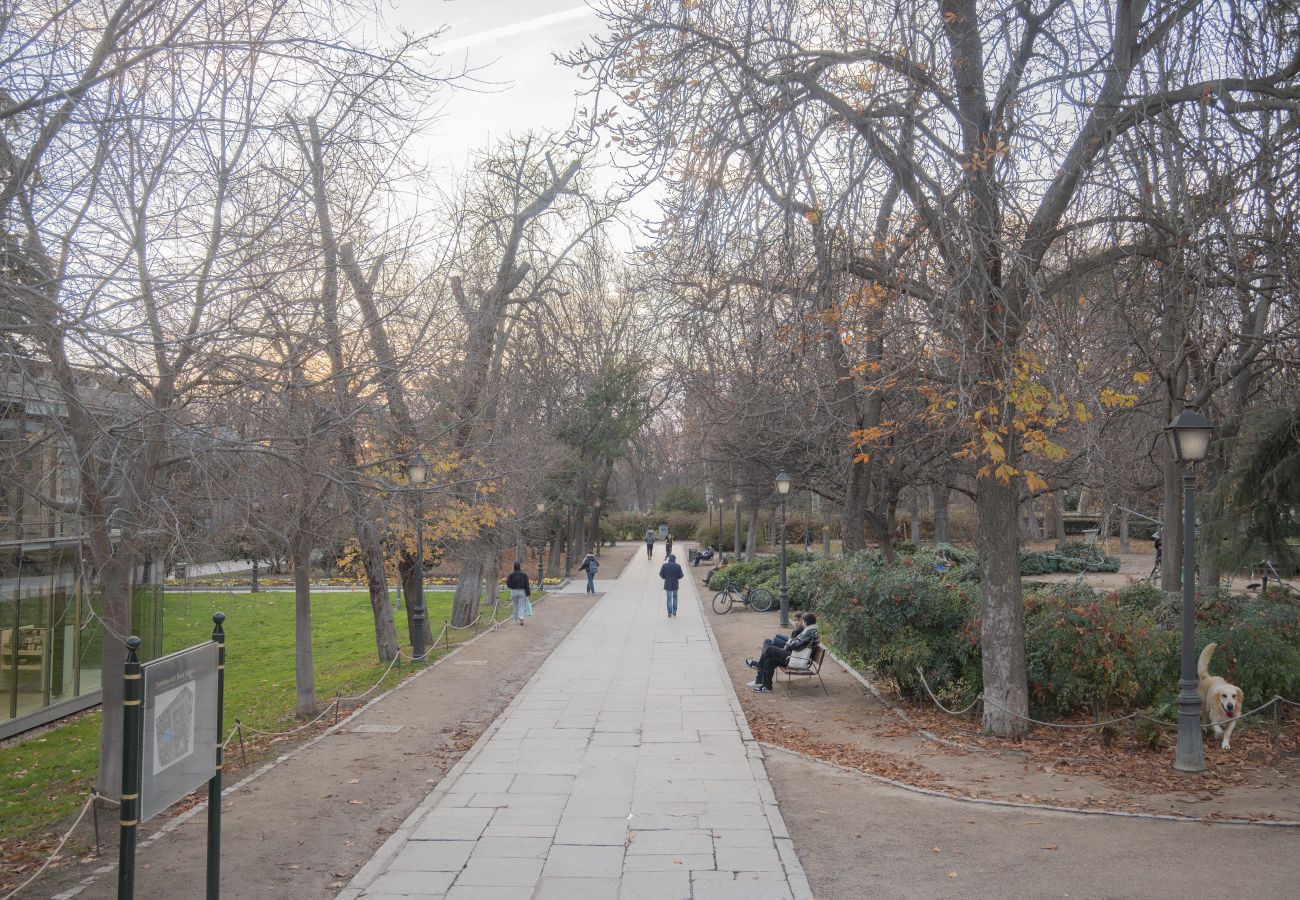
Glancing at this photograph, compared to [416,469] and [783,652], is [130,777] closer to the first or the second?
[416,469]

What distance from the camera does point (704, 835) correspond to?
7.73m

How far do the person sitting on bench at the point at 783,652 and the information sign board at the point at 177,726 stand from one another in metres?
10.4

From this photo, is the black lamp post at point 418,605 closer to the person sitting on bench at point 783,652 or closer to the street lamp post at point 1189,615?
the person sitting on bench at point 783,652

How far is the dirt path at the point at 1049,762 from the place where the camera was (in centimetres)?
879

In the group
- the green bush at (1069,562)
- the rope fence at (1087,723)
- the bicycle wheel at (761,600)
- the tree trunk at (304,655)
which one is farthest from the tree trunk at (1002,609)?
the green bush at (1069,562)

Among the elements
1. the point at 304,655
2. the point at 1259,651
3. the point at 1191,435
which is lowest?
the point at 304,655

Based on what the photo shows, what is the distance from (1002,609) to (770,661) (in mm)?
4768

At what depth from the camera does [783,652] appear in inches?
609

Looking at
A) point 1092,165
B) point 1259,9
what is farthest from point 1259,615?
point 1259,9

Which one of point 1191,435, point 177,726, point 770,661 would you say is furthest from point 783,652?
point 177,726

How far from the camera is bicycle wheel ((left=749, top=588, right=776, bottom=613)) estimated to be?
95.1 ft

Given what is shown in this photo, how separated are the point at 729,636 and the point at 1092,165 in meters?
15.3

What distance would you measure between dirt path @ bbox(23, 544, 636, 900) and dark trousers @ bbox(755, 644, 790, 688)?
3.92 m

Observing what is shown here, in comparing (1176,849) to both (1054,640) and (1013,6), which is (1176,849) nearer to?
(1054,640)
